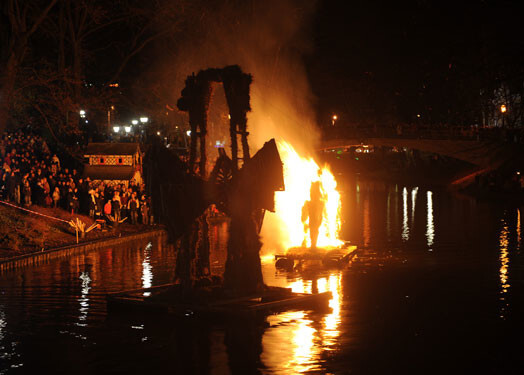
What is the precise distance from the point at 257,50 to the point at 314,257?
98.5ft

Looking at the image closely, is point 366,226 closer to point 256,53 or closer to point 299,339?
point 256,53

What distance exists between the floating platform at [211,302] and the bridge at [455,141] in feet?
169

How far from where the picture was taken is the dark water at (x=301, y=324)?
14883mm

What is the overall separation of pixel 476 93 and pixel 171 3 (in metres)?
36.5

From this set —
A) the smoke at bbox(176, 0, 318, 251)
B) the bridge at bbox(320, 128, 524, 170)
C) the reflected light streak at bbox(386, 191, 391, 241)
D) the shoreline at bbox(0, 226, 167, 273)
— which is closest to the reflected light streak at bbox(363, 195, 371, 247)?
the reflected light streak at bbox(386, 191, 391, 241)

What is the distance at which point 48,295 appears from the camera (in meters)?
21.2

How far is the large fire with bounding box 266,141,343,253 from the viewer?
28516 millimetres

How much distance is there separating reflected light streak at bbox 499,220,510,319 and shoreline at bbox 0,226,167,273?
1400 cm

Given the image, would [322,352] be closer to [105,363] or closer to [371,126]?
[105,363]

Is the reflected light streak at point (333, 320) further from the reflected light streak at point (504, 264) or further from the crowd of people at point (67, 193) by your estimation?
the crowd of people at point (67, 193)

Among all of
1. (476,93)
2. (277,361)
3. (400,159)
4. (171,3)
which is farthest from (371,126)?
(277,361)

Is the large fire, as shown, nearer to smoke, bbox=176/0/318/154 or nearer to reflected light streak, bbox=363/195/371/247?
reflected light streak, bbox=363/195/371/247

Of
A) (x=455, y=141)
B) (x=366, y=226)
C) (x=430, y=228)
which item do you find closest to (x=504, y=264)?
(x=430, y=228)

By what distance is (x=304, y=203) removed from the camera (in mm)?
27594
